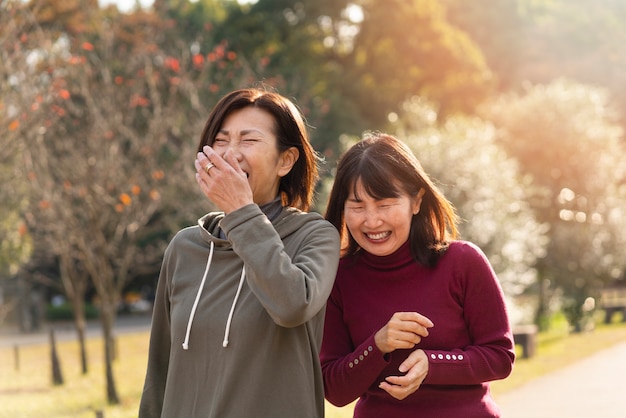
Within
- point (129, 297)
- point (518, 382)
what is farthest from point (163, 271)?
point (129, 297)

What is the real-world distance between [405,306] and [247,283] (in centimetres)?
60

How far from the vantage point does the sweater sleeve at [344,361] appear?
267cm

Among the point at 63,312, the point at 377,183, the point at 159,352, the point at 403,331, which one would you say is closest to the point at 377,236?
the point at 377,183

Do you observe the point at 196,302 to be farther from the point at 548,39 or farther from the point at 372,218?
the point at 548,39

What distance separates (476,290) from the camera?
2.73 meters

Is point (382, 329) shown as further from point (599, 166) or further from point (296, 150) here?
point (599, 166)

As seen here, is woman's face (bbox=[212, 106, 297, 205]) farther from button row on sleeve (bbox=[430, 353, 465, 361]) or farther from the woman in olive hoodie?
button row on sleeve (bbox=[430, 353, 465, 361])

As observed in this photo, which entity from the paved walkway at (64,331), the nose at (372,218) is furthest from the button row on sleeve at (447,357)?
the paved walkway at (64,331)

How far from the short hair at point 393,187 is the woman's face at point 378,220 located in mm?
25

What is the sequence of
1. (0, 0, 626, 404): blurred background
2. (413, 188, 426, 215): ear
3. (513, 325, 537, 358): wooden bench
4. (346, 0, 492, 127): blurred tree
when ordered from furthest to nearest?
(346, 0, 492, 127): blurred tree → (513, 325, 537, 358): wooden bench → (0, 0, 626, 404): blurred background → (413, 188, 426, 215): ear

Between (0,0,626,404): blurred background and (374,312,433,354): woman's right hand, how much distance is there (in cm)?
640

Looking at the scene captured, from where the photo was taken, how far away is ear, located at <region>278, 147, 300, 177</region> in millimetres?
2639

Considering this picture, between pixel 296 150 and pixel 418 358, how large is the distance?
696 millimetres

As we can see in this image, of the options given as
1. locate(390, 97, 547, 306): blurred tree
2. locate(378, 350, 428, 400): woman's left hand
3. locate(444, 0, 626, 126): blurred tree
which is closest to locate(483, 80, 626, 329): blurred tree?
locate(390, 97, 547, 306): blurred tree
